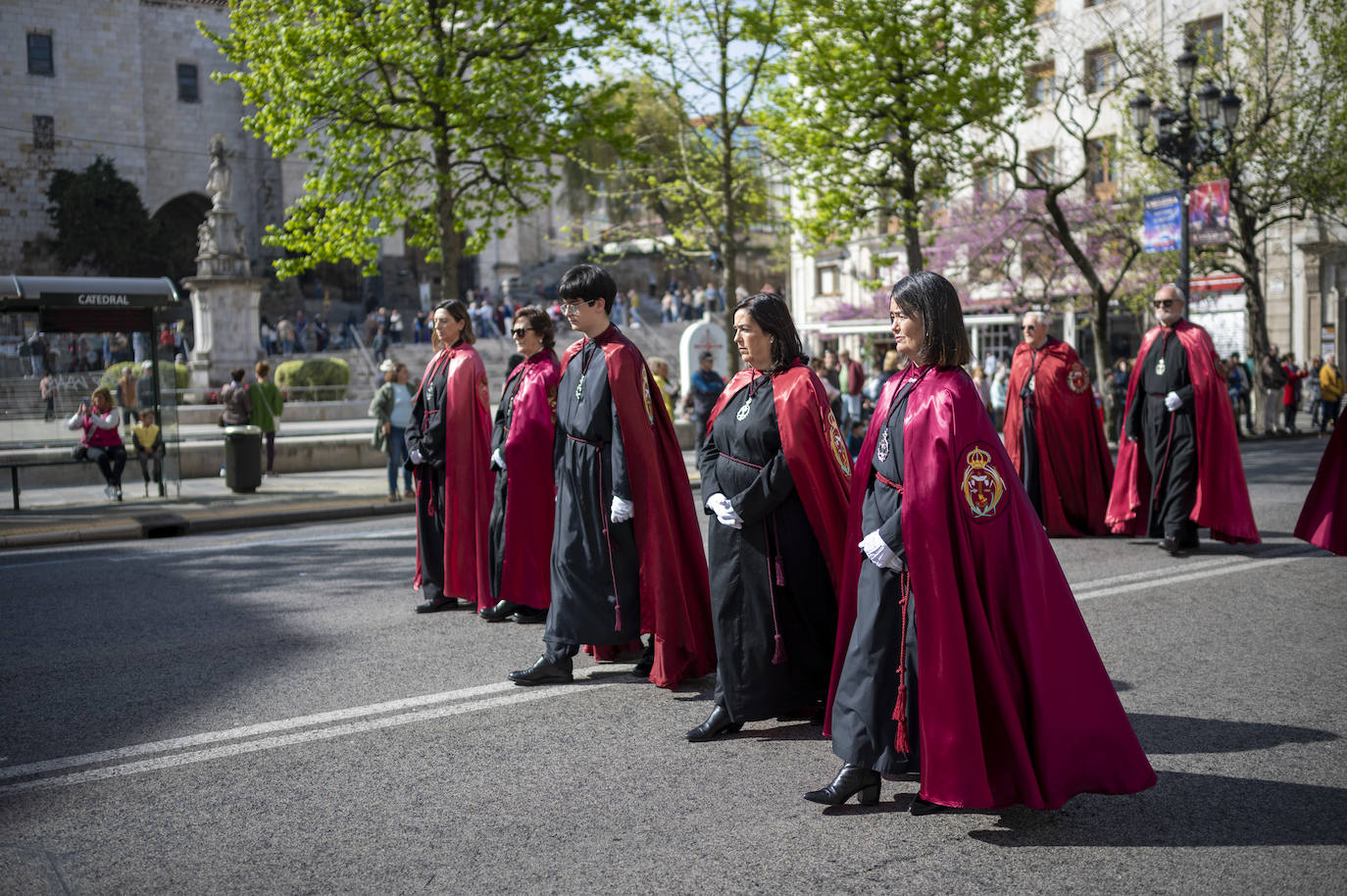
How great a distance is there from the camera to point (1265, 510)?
39.9ft

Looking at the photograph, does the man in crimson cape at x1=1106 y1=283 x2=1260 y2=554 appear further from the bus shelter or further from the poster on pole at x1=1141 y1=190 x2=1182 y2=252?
the bus shelter

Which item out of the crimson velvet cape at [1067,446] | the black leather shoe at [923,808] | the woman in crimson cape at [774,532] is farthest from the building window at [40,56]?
the black leather shoe at [923,808]

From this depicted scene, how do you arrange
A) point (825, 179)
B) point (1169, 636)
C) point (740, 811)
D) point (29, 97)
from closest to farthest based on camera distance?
point (740, 811), point (1169, 636), point (825, 179), point (29, 97)

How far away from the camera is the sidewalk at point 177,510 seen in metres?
12.9

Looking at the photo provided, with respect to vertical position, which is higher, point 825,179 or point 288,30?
point 288,30

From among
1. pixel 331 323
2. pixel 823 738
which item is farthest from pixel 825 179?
pixel 331 323

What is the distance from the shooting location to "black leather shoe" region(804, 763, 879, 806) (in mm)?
4355

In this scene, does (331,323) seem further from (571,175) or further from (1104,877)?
(1104,877)

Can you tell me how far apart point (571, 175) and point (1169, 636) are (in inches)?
2134

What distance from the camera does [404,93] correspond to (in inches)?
723

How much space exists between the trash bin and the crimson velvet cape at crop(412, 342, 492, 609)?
9.16 metres

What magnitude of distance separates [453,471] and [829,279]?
46.2m

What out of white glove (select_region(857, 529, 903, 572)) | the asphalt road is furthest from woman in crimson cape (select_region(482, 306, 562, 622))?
white glove (select_region(857, 529, 903, 572))

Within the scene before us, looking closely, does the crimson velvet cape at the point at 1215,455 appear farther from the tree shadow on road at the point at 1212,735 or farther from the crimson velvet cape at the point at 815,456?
the crimson velvet cape at the point at 815,456
